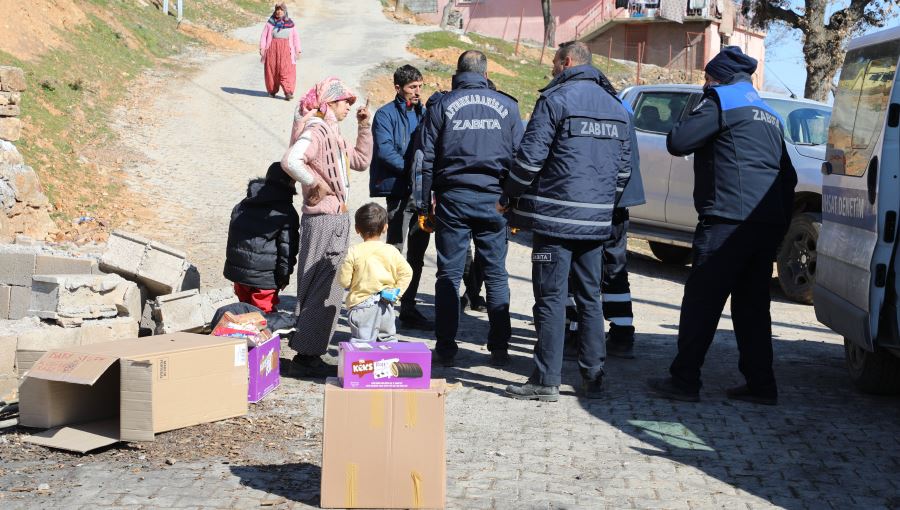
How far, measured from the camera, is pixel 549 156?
20.6ft

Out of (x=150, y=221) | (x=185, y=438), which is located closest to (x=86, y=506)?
(x=185, y=438)

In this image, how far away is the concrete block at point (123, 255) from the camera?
7238 mm

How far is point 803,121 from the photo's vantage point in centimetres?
1094

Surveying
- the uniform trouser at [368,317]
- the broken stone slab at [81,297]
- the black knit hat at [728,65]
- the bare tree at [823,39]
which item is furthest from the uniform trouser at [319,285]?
the bare tree at [823,39]

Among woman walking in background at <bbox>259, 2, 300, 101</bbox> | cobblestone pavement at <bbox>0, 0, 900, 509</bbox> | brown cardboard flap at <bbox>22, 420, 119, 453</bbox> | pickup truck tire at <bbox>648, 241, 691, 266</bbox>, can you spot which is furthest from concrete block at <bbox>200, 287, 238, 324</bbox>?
woman walking in background at <bbox>259, 2, 300, 101</bbox>

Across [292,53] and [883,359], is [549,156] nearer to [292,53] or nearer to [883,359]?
[883,359]

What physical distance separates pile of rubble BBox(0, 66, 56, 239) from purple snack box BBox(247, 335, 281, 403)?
4.94 metres

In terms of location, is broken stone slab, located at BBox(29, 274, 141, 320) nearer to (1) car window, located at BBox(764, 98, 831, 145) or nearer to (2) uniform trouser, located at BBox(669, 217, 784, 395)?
(2) uniform trouser, located at BBox(669, 217, 784, 395)

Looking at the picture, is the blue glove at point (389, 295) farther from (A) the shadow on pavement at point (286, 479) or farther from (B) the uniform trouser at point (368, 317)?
(A) the shadow on pavement at point (286, 479)

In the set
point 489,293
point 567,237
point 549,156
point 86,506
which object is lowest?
point 86,506

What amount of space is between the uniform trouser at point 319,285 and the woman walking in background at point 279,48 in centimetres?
1416

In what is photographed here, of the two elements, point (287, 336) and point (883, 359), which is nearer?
point (883, 359)

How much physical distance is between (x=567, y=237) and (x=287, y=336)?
8.17 feet

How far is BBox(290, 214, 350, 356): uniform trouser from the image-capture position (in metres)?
6.75
